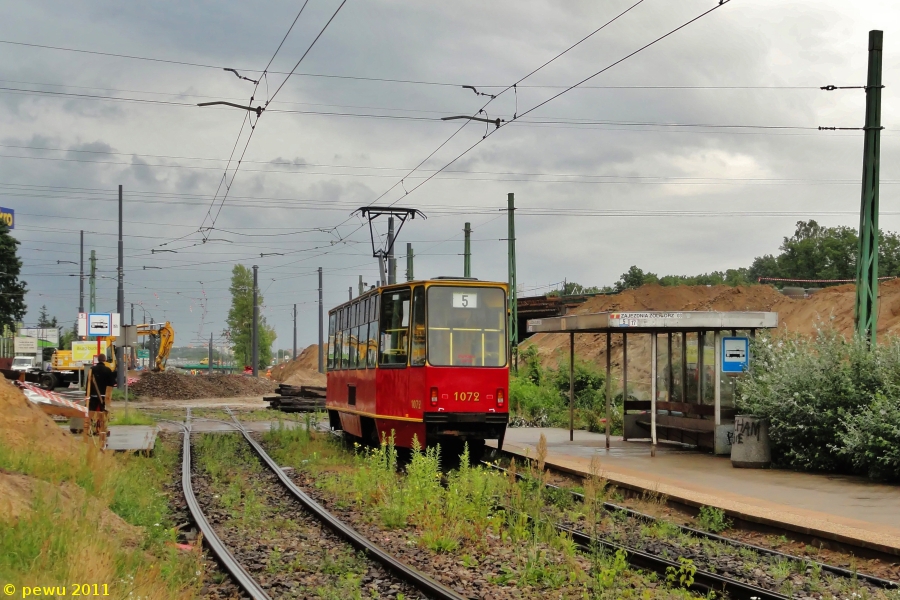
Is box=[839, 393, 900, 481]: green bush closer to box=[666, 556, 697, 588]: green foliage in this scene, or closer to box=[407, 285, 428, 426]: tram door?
box=[666, 556, 697, 588]: green foliage

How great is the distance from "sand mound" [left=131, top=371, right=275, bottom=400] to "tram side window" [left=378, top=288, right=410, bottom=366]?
116 feet

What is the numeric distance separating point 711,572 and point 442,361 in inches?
329

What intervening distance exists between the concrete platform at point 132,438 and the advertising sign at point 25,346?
174ft

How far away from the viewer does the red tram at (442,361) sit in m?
16.6

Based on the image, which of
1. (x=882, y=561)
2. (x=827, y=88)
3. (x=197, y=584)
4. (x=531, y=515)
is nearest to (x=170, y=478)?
(x=531, y=515)

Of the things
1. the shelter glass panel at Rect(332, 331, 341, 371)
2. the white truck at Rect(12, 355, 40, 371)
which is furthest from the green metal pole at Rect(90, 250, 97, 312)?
the shelter glass panel at Rect(332, 331, 341, 371)

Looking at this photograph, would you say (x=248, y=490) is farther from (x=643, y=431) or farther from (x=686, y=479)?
(x=643, y=431)

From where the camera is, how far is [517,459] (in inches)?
707

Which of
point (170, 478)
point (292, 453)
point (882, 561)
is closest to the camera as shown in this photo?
point (882, 561)

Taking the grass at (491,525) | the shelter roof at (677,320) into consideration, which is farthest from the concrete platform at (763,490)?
the shelter roof at (677,320)

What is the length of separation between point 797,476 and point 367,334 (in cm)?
804

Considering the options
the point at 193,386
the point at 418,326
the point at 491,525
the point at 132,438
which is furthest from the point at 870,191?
the point at 193,386

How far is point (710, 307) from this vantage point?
52.0 metres

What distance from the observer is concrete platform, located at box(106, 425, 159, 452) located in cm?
1953
